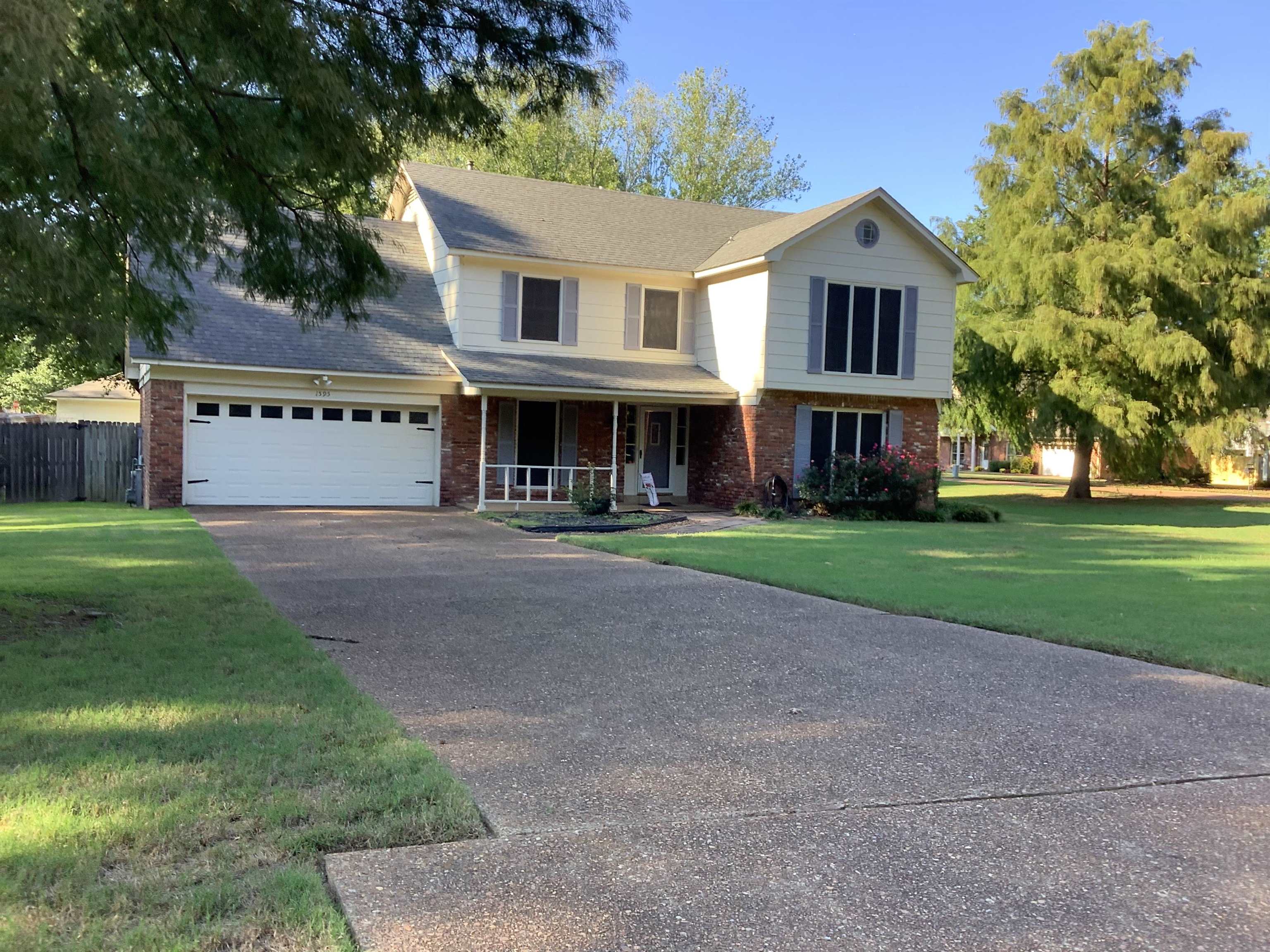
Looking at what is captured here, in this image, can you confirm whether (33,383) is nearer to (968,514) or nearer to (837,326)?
(837,326)

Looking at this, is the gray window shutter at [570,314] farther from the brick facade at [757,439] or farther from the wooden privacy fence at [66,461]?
the wooden privacy fence at [66,461]

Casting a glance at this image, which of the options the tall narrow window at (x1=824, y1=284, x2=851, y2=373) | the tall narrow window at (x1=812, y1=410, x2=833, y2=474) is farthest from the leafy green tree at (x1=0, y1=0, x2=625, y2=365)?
the tall narrow window at (x1=812, y1=410, x2=833, y2=474)

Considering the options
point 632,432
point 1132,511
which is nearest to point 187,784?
point 632,432

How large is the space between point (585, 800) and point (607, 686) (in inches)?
77.4

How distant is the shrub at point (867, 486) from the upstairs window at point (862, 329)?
1801 millimetres

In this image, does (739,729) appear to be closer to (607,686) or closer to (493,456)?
(607,686)

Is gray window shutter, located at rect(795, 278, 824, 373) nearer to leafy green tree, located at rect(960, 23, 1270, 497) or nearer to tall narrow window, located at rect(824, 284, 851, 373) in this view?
tall narrow window, located at rect(824, 284, 851, 373)

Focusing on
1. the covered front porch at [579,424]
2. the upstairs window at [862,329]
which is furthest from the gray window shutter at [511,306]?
the upstairs window at [862,329]

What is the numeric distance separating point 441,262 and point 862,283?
28.7ft

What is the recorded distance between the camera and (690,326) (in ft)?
73.2

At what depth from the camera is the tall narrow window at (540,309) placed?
20.8 meters

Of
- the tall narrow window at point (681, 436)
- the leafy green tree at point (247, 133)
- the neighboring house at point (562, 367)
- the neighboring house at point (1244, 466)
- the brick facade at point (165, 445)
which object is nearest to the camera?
the leafy green tree at point (247, 133)

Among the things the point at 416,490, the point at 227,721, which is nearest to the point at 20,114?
the point at 227,721

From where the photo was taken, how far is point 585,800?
440 cm
